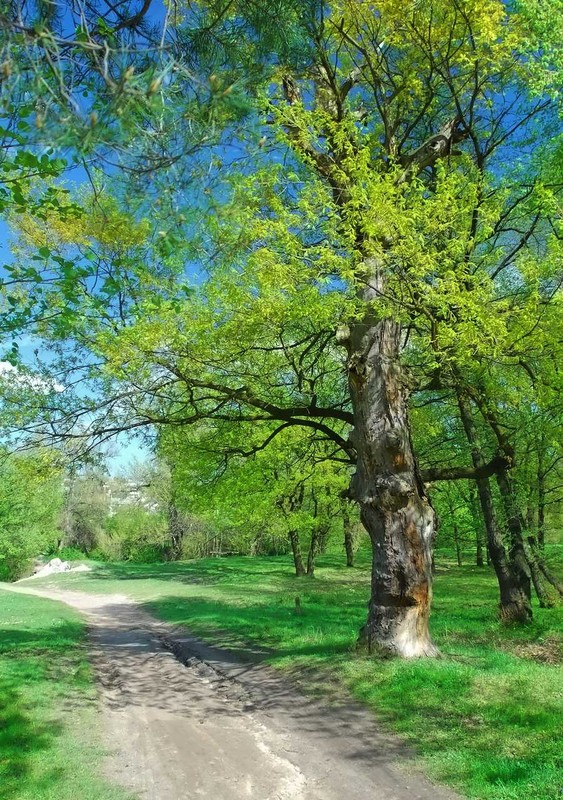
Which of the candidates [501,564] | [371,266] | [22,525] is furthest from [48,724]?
[22,525]

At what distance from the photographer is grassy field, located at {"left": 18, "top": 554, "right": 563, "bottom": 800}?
4.76m

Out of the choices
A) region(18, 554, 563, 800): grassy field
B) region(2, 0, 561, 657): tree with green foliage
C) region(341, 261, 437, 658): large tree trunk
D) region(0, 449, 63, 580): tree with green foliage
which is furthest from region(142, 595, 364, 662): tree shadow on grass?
region(0, 449, 63, 580): tree with green foliage

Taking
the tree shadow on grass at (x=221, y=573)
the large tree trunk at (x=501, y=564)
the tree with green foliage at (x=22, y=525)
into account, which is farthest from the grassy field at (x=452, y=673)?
the tree with green foliage at (x=22, y=525)

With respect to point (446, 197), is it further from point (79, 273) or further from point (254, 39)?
point (79, 273)

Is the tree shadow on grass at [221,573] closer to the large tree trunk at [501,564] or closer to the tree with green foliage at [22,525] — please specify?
the tree with green foliage at [22,525]

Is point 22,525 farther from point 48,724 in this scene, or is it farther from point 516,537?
point 48,724

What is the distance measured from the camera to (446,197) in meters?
7.31

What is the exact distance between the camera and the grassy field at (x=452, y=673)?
4.76 metres

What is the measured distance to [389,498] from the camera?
324 inches

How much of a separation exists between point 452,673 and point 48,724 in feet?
15.4

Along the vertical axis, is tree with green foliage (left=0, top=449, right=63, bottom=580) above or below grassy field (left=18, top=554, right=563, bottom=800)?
above

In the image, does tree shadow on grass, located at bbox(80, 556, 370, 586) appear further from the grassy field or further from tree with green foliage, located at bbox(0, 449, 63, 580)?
the grassy field

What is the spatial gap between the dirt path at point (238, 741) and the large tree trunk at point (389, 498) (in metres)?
1.76

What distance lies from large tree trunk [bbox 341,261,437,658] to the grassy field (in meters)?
0.52
